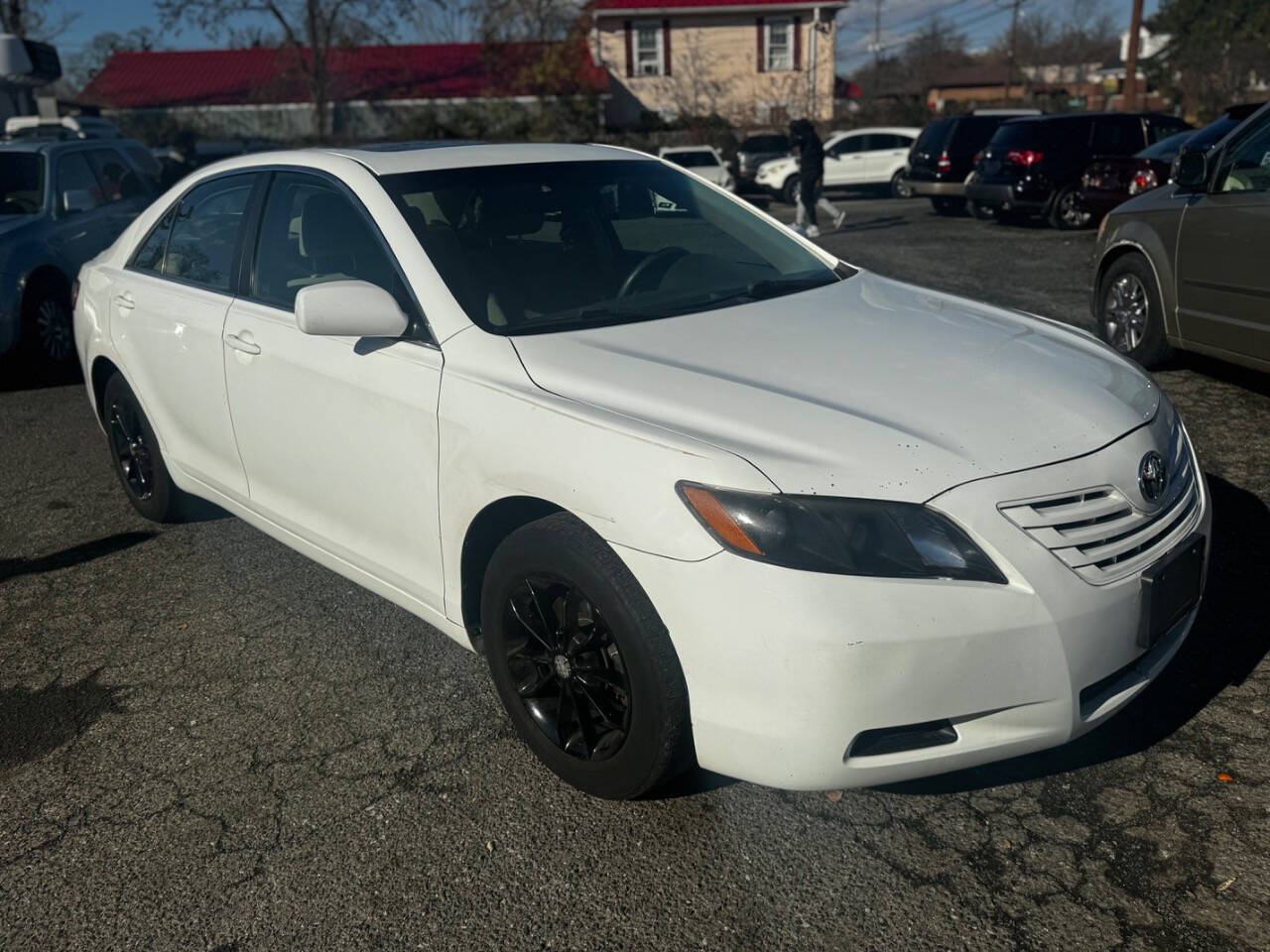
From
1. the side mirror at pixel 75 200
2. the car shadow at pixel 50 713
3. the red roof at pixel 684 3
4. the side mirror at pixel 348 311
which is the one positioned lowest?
the car shadow at pixel 50 713

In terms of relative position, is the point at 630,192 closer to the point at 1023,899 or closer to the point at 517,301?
the point at 517,301

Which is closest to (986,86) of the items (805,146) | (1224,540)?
(805,146)

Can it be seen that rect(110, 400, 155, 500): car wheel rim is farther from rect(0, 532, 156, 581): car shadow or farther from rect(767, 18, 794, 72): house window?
rect(767, 18, 794, 72): house window

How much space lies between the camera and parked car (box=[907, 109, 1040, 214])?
1875 cm

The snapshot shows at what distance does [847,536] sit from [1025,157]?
14617 millimetres

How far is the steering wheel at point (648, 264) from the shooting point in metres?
3.59

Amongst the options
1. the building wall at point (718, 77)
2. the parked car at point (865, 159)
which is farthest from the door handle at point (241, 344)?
→ the building wall at point (718, 77)

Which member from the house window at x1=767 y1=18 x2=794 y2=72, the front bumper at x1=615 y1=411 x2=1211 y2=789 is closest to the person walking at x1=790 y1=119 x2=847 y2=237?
the front bumper at x1=615 y1=411 x2=1211 y2=789

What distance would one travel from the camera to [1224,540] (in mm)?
4352

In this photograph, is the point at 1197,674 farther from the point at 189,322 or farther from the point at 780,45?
the point at 780,45

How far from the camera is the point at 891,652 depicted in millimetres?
2383

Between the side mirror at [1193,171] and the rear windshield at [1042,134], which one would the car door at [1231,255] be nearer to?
the side mirror at [1193,171]

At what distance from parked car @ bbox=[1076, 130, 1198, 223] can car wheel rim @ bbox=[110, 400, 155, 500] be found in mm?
11590

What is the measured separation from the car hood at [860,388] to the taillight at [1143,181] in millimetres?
11222
